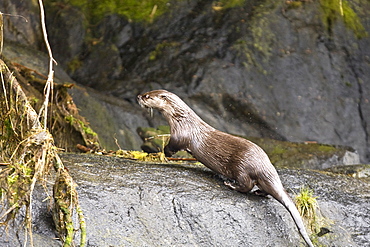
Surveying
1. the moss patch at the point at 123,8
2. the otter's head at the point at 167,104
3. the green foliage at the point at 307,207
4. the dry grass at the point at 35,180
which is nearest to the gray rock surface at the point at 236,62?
the moss patch at the point at 123,8

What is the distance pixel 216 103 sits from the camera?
8773 millimetres

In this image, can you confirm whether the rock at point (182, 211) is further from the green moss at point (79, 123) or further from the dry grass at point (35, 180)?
the green moss at point (79, 123)

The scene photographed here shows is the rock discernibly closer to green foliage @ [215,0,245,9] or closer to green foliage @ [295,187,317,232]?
green foliage @ [295,187,317,232]

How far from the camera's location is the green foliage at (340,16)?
9898mm

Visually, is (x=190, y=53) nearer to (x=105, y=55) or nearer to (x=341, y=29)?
(x=105, y=55)

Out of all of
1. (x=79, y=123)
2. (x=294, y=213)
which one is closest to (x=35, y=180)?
(x=294, y=213)

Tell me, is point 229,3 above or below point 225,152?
above

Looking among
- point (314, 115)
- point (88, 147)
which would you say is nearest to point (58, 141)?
point (88, 147)

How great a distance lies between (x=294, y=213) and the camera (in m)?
3.59

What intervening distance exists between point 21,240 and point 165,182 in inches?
42.1

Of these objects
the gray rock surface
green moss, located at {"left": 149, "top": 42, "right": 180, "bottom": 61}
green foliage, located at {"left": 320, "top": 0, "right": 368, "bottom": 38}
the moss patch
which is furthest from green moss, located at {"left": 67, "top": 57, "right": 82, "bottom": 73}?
green foliage, located at {"left": 320, "top": 0, "right": 368, "bottom": 38}

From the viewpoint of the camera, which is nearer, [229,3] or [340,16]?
[229,3]

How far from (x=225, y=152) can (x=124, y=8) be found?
20.8 feet

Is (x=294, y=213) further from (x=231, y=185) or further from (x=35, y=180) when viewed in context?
(x=35, y=180)
